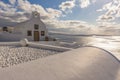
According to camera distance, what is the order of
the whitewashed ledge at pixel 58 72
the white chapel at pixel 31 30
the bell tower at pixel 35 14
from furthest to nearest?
1. the bell tower at pixel 35 14
2. the white chapel at pixel 31 30
3. the whitewashed ledge at pixel 58 72

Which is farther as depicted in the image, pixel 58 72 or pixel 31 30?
pixel 31 30

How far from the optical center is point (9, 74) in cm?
197

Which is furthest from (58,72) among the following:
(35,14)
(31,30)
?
(35,14)

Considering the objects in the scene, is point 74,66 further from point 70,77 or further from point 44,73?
point 44,73

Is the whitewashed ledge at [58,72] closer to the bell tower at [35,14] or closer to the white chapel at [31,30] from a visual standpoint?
the white chapel at [31,30]

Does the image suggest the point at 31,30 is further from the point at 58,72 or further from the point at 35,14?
the point at 58,72

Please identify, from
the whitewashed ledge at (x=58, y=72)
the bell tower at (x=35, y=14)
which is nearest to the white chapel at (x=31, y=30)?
the bell tower at (x=35, y=14)

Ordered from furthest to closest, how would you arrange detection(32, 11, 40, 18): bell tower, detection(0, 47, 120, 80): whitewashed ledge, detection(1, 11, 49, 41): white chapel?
detection(32, 11, 40, 18): bell tower
detection(1, 11, 49, 41): white chapel
detection(0, 47, 120, 80): whitewashed ledge

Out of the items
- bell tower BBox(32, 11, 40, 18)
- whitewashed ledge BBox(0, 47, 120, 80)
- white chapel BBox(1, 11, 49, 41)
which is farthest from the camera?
bell tower BBox(32, 11, 40, 18)

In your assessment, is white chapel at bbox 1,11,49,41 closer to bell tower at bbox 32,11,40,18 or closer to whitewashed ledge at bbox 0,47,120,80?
bell tower at bbox 32,11,40,18

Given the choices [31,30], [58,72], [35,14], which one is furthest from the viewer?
[35,14]

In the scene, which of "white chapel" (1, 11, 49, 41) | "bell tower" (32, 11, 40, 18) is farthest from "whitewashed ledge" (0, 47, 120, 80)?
"bell tower" (32, 11, 40, 18)

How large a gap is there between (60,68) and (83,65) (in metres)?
0.58

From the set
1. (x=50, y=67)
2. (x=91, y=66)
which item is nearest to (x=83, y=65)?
(x=91, y=66)
